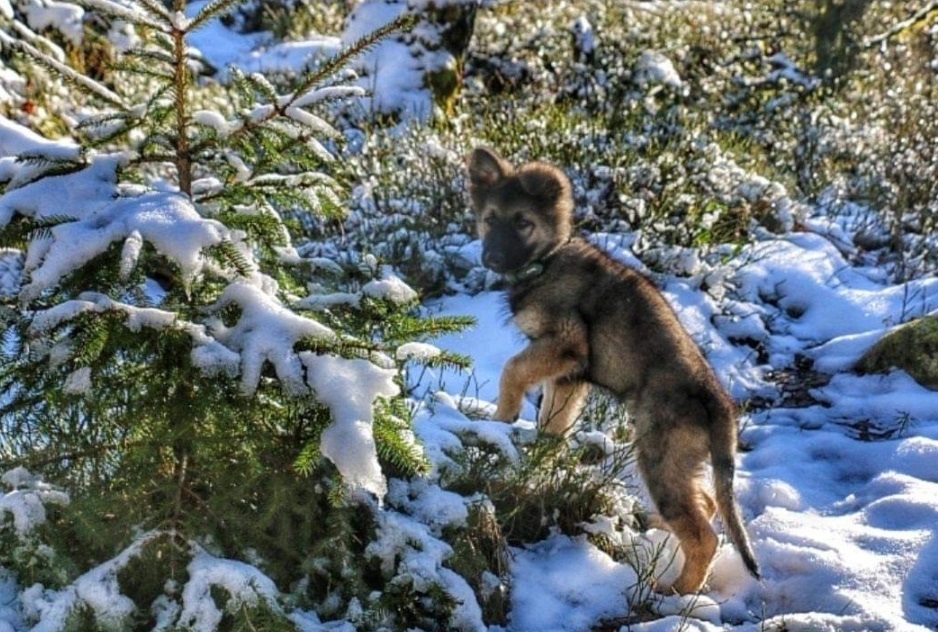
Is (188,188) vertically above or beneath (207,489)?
above

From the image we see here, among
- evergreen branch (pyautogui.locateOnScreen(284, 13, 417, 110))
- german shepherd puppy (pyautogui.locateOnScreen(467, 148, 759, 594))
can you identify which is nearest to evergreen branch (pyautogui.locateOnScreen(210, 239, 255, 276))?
evergreen branch (pyautogui.locateOnScreen(284, 13, 417, 110))

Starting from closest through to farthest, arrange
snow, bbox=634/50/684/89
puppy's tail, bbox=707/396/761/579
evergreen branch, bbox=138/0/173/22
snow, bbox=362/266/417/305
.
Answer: evergreen branch, bbox=138/0/173/22
snow, bbox=362/266/417/305
puppy's tail, bbox=707/396/761/579
snow, bbox=634/50/684/89

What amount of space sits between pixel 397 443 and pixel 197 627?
81cm

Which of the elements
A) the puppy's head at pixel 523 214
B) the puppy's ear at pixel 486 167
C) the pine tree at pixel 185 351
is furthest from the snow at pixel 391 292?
the puppy's ear at pixel 486 167

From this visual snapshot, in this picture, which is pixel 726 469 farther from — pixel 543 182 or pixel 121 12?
pixel 121 12

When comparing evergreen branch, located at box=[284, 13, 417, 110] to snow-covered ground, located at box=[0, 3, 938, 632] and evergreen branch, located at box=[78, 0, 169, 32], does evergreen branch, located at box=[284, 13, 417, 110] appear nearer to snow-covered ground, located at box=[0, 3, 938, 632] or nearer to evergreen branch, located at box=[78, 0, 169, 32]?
evergreen branch, located at box=[78, 0, 169, 32]

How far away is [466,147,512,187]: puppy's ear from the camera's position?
16.5 feet

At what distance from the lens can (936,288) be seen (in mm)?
6816

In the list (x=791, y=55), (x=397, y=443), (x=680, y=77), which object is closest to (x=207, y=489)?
(x=397, y=443)

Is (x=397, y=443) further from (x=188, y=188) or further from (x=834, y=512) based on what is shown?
(x=834, y=512)

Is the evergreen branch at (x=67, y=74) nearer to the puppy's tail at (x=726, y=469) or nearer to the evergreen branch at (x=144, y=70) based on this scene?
the evergreen branch at (x=144, y=70)

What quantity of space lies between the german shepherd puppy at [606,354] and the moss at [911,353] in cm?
202

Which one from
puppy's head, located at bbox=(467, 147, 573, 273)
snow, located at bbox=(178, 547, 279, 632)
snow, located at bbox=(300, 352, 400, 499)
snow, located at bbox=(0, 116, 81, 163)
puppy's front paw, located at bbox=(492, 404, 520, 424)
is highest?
puppy's head, located at bbox=(467, 147, 573, 273)

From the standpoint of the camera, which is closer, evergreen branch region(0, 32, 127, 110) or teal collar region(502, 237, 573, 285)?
evergreen branch region(0, 32, 127, 110)
